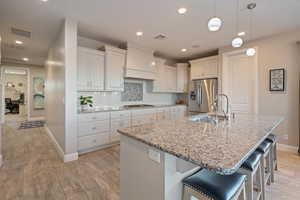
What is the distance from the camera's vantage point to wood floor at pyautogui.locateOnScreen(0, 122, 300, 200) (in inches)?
71.2

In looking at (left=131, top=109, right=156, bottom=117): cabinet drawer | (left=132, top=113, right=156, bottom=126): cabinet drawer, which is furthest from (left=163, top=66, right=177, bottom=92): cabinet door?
(left=132, top=113, right=156, bottom=126): cabinet drawer

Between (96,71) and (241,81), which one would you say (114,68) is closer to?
(96,71)

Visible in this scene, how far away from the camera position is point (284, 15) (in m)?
2.61

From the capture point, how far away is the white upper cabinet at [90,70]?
3.23m

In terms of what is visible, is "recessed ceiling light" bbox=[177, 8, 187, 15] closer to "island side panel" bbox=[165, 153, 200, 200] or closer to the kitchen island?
the kitchen island

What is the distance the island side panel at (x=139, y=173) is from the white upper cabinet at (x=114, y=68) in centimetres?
255

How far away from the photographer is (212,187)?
944mm

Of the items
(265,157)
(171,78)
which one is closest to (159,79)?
(171,78)

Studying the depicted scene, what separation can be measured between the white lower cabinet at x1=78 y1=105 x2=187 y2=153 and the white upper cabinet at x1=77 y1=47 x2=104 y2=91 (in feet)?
2.39

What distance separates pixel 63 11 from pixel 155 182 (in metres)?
3.07

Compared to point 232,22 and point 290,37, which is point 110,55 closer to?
point 232,22

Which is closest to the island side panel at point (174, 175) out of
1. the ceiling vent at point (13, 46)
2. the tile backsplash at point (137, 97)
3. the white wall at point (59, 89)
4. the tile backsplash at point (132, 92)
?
the white wall at point (59, 89)

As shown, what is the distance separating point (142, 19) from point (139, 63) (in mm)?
1577

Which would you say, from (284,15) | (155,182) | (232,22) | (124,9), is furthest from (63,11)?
(284,15)
